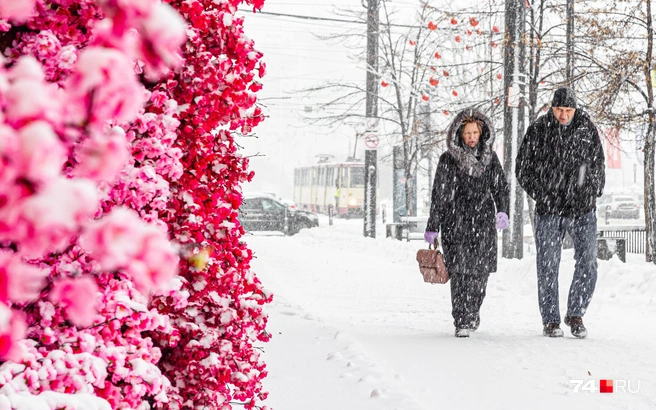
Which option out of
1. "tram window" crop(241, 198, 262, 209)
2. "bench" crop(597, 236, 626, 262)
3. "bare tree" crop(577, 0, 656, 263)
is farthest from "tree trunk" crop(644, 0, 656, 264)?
"tram window" crop(241, 198, 262, 209)

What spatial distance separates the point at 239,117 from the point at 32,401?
1793 millimetres

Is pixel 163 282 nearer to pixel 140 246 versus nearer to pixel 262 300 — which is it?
pixel 140 246

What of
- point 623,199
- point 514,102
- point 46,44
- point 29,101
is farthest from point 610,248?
point 623,199

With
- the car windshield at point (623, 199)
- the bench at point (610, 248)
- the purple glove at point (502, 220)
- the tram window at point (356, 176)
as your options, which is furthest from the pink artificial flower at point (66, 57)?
the car windshield at point (623, 199)

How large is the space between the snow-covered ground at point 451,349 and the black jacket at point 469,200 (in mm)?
696

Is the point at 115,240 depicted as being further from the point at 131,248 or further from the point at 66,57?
the point at 66,57

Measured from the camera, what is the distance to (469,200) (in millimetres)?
6953

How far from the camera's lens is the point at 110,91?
0.81 meters

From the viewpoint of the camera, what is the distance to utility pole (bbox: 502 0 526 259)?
1485 cm

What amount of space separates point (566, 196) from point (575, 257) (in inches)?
20.1

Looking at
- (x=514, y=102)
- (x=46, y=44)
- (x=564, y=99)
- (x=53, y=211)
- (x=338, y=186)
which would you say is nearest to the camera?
(x=53, y=211)

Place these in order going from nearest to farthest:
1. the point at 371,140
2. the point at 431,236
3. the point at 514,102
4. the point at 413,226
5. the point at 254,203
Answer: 1. the point at 431,236
2. the point at 514,102
3. the point at 371,140
4. the point at 413,226
5. the point at 254,203

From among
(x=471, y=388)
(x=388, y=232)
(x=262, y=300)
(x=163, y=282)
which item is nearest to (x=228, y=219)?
(x=262, y=300)

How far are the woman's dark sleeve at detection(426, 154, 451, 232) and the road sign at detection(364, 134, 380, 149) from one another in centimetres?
1466
